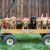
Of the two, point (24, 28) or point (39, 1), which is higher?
point (39, 1)

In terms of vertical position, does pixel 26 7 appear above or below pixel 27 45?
above

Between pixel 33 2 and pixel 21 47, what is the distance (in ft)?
12.8

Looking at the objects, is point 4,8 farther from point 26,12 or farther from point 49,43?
point 49,43

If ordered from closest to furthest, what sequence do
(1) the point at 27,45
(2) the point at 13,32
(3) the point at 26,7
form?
1. (1) the point at 27,45
2. (2) the point at 13,32
3. (3) the point at 26,7

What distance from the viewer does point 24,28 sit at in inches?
250

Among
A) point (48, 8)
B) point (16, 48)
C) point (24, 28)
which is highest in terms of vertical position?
point (48, 8)

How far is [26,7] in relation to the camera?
9.51 metres

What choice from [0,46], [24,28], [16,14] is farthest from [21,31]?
[16,14]

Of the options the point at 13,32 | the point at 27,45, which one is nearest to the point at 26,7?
the point at 13,32

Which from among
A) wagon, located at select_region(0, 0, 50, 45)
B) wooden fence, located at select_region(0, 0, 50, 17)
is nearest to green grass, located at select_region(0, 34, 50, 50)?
wagon, located at select_region(0, 0, 50, 45)

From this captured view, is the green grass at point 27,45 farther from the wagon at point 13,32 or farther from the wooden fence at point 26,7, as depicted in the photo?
the wooden fence at point 26,7

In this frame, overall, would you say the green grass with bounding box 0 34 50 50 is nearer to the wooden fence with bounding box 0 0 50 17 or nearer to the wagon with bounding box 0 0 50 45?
the wagon with bounding box 0 0 50 45

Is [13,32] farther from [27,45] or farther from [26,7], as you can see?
[26,7]

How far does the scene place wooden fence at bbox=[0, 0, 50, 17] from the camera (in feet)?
30.8
